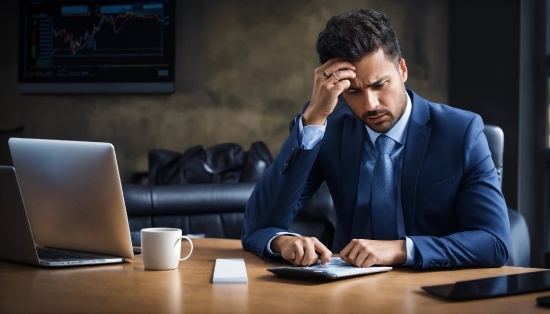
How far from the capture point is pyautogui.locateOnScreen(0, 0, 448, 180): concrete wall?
5.24 m

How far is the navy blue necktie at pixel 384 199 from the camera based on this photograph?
6.07 feet

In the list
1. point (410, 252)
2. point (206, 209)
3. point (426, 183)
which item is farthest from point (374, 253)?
point (206, 209)

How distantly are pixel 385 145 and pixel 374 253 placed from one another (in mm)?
470

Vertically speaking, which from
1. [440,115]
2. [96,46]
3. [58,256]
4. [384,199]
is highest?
[96,46]

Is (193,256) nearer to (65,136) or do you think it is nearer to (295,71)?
(295,71)

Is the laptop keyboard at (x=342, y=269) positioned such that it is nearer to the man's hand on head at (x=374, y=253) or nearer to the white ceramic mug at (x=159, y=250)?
the man's hand on head at (x=374, y=253)

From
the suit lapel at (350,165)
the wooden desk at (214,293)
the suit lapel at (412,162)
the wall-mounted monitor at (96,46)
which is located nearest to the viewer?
the wooden desk at (214,293)

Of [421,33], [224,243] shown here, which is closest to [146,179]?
[421,33]

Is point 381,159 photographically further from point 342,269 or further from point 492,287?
point 492,287

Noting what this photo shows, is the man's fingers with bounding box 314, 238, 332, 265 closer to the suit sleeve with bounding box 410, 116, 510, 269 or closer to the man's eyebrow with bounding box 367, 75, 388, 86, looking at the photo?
the suit sleeve with bounding box 410, 116, 510, 269

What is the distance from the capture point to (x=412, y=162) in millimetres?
1835

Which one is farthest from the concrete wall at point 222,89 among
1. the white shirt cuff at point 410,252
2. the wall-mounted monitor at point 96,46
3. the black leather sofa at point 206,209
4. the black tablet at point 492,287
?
the black tablet at point 492,287

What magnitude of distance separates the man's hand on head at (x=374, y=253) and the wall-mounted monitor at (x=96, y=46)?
4.04 m

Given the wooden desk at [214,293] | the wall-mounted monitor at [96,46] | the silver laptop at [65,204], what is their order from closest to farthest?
the wooden desk at [214,293] < the silver laptop at [65,204] < the wall-mounted monitor at [96,46]
